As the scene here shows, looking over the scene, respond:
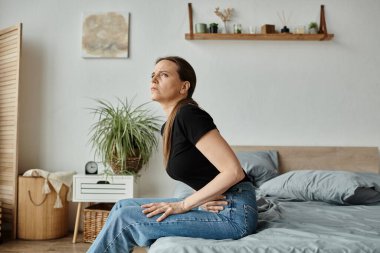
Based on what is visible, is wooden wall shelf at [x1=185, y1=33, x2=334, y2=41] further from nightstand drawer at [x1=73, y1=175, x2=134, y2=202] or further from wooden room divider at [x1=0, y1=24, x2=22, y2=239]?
wooden room divider at [x1=0, y1=24, x2=22, y2=239]

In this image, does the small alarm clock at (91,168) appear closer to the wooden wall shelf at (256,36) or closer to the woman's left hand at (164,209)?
the wooden wall shelf at (256,36)

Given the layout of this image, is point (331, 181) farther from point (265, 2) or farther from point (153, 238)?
point (265, 2)

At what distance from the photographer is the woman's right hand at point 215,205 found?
62.0 inches

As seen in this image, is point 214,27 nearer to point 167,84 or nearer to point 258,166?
point 258,166

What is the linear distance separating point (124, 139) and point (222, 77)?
41.9 inches

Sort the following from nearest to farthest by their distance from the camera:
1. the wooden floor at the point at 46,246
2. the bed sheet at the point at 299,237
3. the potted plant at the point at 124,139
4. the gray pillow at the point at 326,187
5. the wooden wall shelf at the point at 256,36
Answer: the bed sheet at the point at 299,237 < the gray pillow at the point at 326,187 < the wooden floor at the point at 46,246 < the potted plant at the point at 124,139 < the wooden wall shelf at the point at 256,36

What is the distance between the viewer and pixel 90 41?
3791mm

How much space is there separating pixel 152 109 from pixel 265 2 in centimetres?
141

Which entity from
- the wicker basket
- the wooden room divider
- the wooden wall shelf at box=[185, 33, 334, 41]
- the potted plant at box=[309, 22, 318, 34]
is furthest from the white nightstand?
the potted plant at box=[309, 22, 318, 34]

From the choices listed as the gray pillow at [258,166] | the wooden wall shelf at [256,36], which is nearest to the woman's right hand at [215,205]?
the gray pillow at [258,166]

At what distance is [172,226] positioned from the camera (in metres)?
1.53

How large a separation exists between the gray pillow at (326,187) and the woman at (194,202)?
3.77 feet

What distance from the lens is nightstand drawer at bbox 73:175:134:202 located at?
333 cm

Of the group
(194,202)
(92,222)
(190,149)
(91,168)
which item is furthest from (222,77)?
(194,202)
